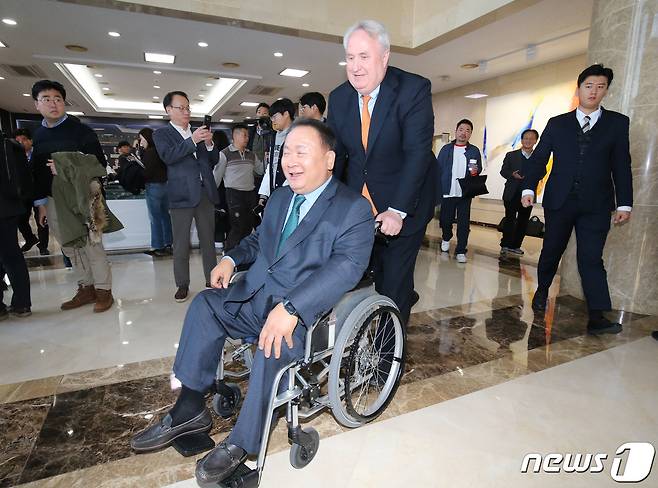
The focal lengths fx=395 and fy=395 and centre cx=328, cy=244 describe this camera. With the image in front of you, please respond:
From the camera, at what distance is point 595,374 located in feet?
6.54

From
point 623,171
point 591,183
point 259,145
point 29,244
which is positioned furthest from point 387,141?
point 29,244

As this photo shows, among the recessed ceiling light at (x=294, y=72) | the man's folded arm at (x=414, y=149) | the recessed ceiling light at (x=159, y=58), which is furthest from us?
the recessed ceiling light at (x=294, y=72)

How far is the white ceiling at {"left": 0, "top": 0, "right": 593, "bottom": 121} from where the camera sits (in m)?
5.14

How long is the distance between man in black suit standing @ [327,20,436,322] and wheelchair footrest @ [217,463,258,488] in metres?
0.94

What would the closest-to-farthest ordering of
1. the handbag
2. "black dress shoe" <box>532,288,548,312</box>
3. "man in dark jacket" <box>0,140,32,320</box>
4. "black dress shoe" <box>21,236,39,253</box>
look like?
"man in dark jacket" <box>0,140,32,320</box>
"black dress shoe" <box>532,288,548,312</box>
the handbag
"black dress shoe" <box>21,236,39,253</box>

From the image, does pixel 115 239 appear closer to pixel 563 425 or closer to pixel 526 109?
pixel 563 425

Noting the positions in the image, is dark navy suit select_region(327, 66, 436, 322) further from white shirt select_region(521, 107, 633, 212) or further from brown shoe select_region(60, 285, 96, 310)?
brown shoe select_region(60, 285, 96, 310)

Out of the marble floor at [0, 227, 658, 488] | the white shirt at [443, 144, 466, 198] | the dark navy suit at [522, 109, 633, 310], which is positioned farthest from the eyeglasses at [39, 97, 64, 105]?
the white shirt at [443, 144, 466, 198]

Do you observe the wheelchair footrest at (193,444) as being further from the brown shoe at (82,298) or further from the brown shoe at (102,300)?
the brown shoe at (82,298)

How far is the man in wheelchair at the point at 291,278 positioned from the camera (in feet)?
4.18

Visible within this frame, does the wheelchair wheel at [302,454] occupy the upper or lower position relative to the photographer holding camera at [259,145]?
lower

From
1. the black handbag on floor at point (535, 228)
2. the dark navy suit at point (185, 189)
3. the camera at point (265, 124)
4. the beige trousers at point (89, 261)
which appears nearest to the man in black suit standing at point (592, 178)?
the camera at point (265, 124)

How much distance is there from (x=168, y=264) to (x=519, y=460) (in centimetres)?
361

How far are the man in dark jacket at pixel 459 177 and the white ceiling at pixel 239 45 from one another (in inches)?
69.2
